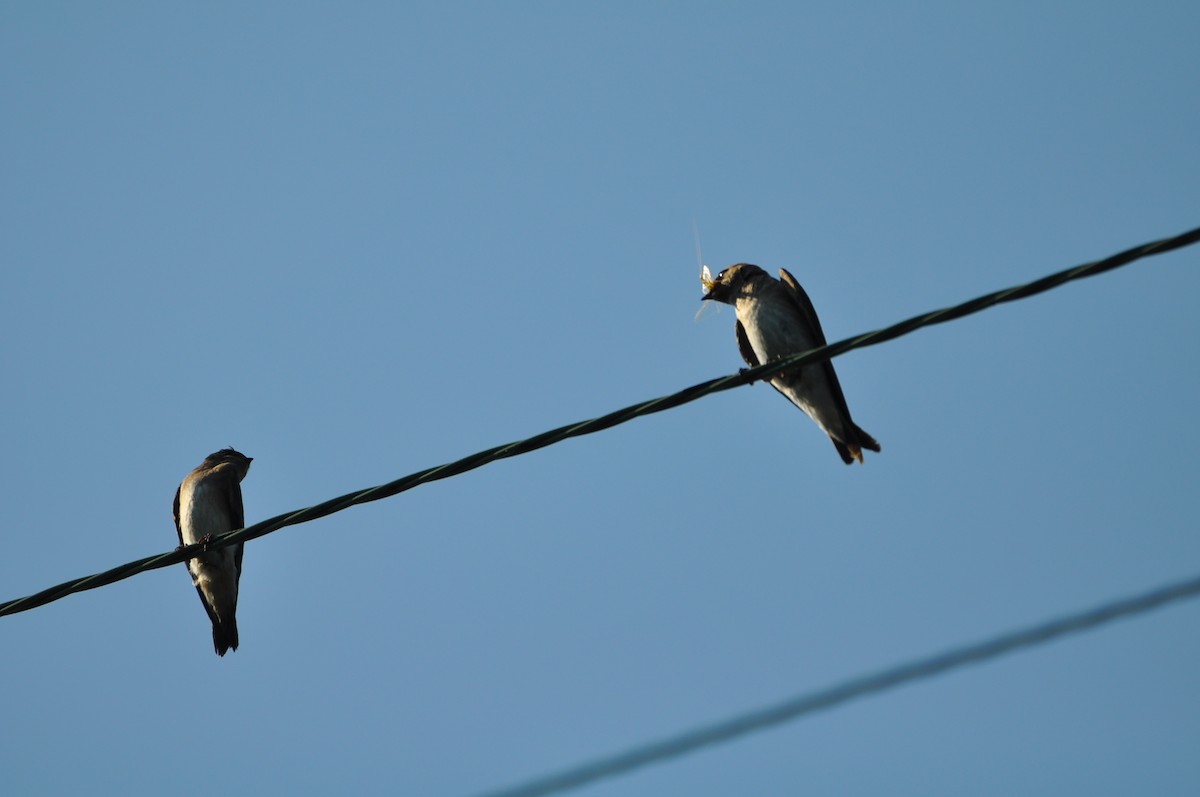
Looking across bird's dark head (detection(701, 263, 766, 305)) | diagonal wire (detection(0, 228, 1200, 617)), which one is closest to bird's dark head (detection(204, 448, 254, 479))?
bird's dark head (detection(701, 263, 766, 305))

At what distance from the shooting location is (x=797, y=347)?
9523 mm

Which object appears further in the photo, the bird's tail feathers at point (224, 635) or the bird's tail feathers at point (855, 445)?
the bird's tail feathers at point (224, 635)

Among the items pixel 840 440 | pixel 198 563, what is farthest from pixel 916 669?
pixel 198 563

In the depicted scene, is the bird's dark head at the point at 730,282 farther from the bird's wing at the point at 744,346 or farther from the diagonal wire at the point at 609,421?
the diagonal wire at the point at 609,421

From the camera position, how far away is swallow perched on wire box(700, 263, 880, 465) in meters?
9.48

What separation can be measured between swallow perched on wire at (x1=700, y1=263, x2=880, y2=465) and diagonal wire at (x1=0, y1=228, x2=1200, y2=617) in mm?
3652

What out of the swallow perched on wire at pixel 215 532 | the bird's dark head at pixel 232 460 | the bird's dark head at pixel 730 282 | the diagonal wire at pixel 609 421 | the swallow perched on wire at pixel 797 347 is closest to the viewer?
the diagonal wire at pixel 609 421

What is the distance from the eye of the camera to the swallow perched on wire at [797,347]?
948 cm

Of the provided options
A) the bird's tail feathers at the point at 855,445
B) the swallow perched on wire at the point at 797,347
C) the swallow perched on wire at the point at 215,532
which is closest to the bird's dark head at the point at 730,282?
the swallow perched on wire at the point at 797,347

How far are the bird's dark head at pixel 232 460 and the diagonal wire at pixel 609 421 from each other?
18.7 ft

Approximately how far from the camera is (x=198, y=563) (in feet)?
35.2

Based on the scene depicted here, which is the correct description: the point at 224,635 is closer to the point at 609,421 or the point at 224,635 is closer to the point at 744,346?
the point at 744,346

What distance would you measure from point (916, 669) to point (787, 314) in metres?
6.35

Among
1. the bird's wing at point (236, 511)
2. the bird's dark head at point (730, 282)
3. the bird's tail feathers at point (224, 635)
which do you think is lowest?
the bird's tail feathers at point (224, 635)
